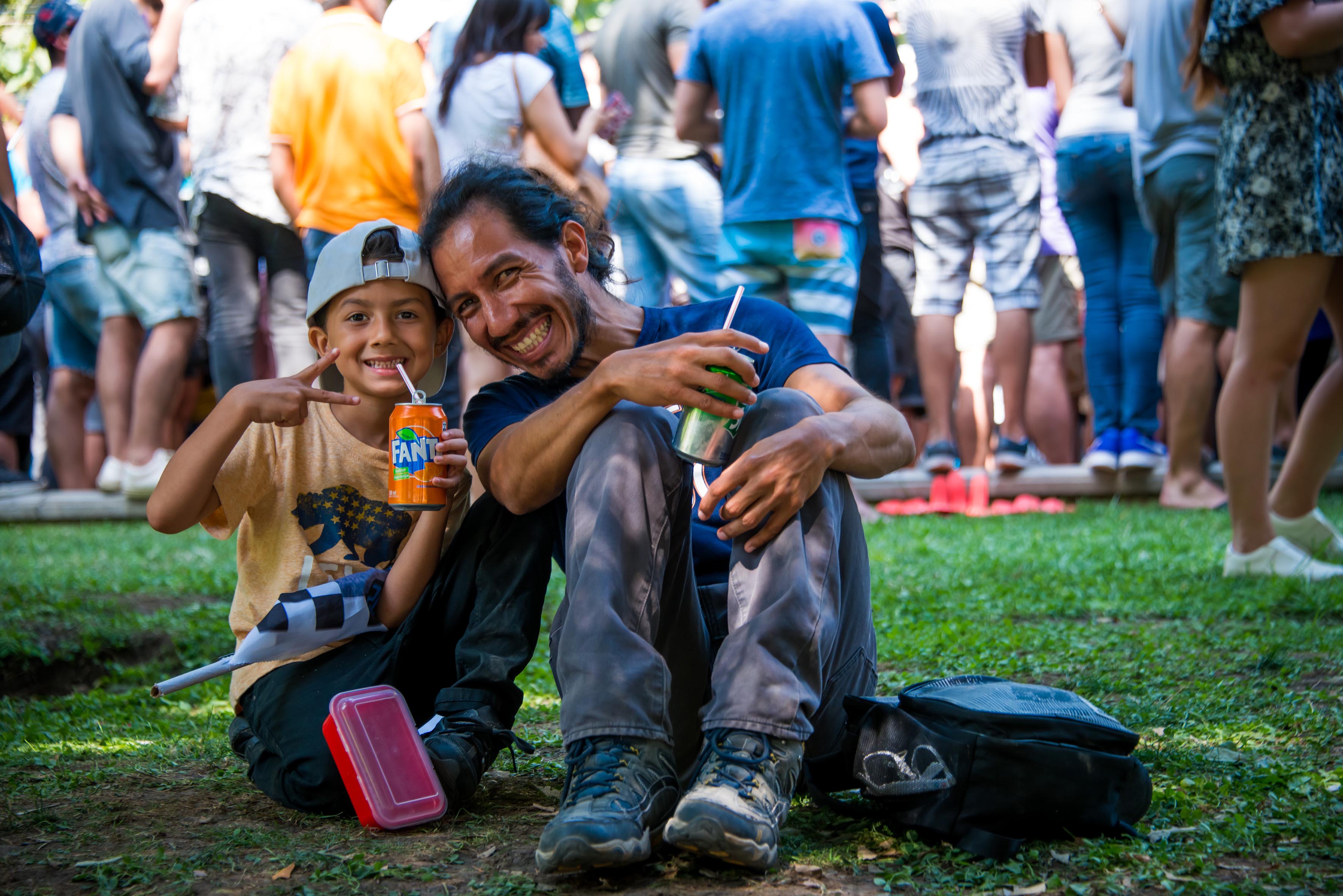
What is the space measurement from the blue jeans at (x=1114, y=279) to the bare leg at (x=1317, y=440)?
2.11 m

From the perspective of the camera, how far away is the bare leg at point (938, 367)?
5.98 meters

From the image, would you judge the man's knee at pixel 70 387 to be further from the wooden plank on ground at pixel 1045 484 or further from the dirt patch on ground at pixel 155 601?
the wooden plank on ground at pixel 1045 484

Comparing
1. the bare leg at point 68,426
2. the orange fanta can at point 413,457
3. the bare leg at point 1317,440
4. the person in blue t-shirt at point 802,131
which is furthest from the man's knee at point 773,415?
the bare leg at point 68,426

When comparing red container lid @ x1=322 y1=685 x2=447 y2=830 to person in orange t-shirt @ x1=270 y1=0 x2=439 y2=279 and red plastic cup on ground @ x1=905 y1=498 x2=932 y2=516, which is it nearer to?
person in orange t-shirt @ x1=270 y1=0 x2=439 y2=279

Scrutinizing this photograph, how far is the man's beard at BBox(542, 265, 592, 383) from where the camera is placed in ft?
7.77

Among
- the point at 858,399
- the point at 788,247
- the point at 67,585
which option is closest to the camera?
the point at 858,399

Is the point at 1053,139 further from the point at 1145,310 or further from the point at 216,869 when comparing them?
the point at 216,869

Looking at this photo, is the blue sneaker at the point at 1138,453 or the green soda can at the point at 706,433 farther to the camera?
the blue sneaker at the point at 1138,453

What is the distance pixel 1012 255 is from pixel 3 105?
6.89 metres

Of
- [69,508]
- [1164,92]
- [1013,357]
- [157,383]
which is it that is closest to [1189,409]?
[1013,357]

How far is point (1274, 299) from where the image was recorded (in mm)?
3525

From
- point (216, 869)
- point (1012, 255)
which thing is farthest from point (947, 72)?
point (216, 869)

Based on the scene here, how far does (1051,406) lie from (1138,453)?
2.32 ft

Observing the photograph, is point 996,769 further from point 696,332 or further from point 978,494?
point 978,494
